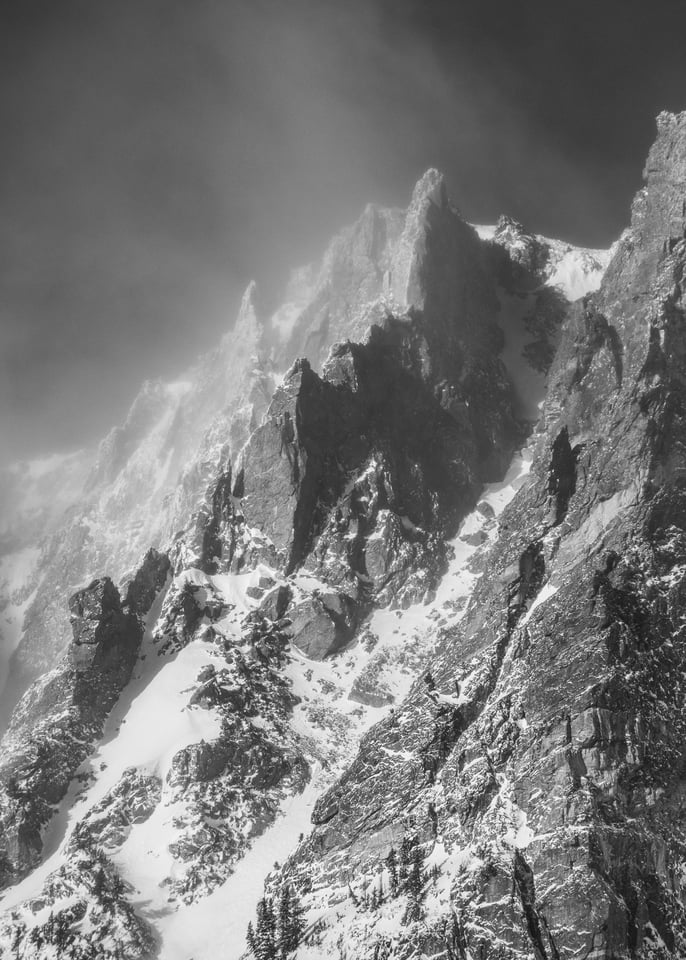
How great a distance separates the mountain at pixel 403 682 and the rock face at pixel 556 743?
33cm

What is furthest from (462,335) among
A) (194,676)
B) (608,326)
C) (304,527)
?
(194,676)

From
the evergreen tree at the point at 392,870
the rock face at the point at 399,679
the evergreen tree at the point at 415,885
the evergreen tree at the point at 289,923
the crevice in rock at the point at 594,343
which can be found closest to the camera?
the evergreen tree at the point at 415,885

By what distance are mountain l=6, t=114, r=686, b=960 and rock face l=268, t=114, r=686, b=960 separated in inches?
13.0

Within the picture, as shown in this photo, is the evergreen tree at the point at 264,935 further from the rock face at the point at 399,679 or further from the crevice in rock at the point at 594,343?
the crevice in rock at the point at 594,343

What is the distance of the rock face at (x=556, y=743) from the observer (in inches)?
3440

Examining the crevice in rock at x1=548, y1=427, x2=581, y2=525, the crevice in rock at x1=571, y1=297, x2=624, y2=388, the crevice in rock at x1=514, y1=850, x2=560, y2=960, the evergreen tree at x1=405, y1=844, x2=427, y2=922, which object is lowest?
the crevice in rock at x1=514, y1=850, x2=560, y2=960

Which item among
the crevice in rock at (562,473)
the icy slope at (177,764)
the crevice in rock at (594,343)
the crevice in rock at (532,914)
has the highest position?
the crevice in rock at (594,343)

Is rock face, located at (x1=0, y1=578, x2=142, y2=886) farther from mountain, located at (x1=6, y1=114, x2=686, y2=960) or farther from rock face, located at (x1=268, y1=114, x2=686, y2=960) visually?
rock face, located at (x1=268, y1=114, x2=686, y2=960)

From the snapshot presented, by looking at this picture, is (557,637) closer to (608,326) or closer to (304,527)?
(304,527)

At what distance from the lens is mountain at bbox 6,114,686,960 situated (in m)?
92.8

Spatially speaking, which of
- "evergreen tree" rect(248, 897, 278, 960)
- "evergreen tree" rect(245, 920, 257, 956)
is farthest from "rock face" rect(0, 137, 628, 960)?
"evergreen tree" rect(245, 920, 257, 956)

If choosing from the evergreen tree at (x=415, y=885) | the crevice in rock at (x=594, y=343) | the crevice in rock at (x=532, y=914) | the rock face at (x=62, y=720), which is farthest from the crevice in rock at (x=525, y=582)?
the rock face at (x=62, y=720)

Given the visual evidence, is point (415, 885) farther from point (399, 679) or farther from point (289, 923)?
point (399, 679)

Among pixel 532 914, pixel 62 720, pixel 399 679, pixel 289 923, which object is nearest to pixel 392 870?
pixel 289 923
